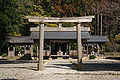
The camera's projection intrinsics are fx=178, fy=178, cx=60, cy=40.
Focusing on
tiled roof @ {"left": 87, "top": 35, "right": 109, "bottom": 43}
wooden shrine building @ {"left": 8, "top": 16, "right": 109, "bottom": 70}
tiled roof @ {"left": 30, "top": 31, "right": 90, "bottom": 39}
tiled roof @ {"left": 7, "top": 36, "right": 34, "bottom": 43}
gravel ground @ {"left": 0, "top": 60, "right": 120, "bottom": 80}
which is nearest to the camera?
gravel ground @ {"left": 0, "top": 60, "right": 120, "bottom": 80}

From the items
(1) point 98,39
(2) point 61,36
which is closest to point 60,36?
(2) point 61,36

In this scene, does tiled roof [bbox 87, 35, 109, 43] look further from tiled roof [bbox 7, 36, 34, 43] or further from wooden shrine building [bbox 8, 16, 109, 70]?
tiled roof [bbox 7, 36, 34, 43]

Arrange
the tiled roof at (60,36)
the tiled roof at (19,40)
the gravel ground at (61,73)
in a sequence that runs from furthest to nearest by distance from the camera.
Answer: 1. the tiled roof at (19,40)
2. the tiled roof at (60,36)
3. the gravel ground at (61,73)

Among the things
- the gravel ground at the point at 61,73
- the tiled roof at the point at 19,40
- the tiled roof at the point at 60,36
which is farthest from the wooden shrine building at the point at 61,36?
the tiled roof at the point at 19,40

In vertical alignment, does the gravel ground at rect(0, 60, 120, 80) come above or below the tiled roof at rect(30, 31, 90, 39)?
below

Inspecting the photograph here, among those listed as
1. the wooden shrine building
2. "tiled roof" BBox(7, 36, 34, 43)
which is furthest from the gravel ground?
"tiled roof" BBox(7, 36, 34, 43)

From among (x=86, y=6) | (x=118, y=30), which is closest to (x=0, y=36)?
(x=86, y=6)

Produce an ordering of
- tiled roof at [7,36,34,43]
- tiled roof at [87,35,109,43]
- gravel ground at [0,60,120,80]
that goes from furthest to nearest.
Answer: tiled roof at [87,35,109,43] < tiled roof at [7,36,34,43] < gravel ground at [0,60,120,80]

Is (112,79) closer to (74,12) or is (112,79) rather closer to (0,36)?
(0,36)

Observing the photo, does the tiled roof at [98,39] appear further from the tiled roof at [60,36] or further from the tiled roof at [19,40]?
the tiled roof at [19,40]

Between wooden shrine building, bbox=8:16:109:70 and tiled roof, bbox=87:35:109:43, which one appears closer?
wooden shrine building, bbox=8:16:109:70

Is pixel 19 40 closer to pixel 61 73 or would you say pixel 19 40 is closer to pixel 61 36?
pixel 61 36

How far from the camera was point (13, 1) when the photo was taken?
2372 cm

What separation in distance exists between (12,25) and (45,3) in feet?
39.7
